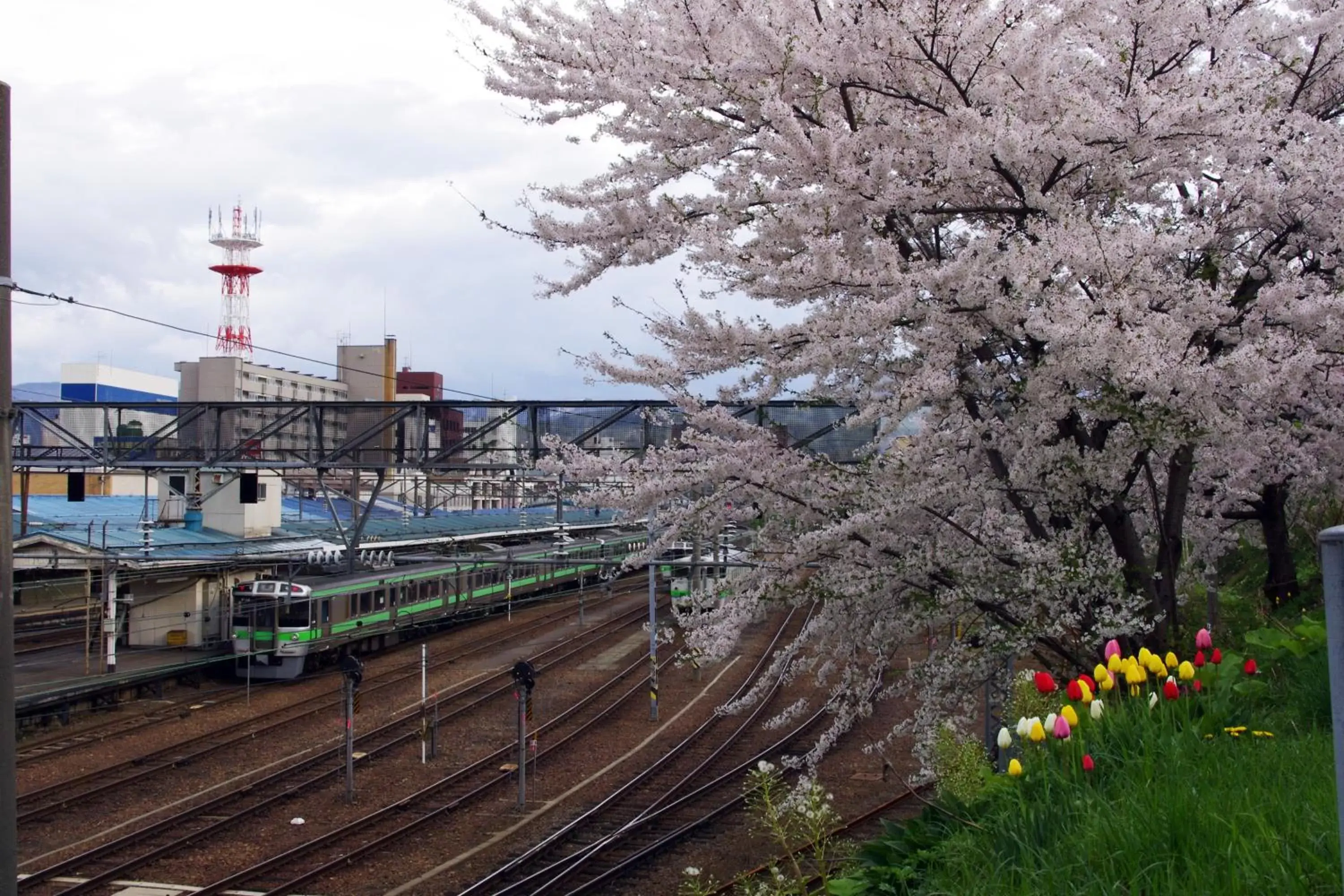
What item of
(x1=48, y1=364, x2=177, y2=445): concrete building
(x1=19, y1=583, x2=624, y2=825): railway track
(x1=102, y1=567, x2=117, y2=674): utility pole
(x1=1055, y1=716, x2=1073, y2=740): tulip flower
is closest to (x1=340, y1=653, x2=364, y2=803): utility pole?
(x1=19, y1=583, x2=624, y2=825): railway track

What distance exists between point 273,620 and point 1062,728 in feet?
82.4

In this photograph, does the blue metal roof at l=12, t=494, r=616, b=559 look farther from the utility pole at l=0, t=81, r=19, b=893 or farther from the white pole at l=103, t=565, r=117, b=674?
the utility pole at l=0, t=81, r=19, b=893

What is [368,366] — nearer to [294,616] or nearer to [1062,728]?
[294,616]

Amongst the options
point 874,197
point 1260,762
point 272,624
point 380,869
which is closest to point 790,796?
point 1260,762

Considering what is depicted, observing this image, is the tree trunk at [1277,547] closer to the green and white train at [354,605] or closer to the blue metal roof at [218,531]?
the green and white train at [354,605]

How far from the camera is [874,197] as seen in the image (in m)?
7.59

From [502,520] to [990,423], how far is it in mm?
35706

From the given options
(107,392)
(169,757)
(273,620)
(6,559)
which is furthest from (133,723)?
(107,392)

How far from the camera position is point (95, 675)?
23359mm

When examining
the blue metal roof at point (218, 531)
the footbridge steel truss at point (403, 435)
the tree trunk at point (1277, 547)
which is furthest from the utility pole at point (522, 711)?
the tree trunk at point (1277, 547)

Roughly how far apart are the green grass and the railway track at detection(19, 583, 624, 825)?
15.5 m

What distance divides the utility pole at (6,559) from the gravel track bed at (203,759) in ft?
29.6

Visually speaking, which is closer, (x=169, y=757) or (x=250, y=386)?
(x=169, y=757)

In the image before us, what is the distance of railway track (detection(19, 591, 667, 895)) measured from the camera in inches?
537
